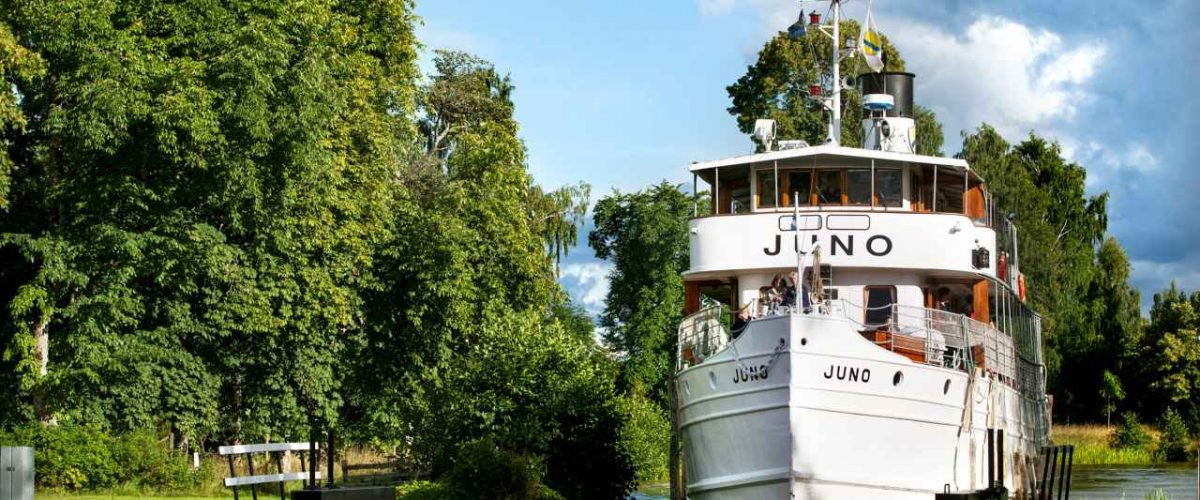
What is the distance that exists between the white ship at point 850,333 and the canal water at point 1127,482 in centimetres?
842

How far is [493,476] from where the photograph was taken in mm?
30406

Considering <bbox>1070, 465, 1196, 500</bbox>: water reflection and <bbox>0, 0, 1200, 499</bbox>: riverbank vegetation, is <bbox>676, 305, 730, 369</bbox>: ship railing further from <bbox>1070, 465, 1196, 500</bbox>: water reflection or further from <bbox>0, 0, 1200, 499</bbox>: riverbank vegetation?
<bbox>1070, 465, 1196, 500</bbox>: water reflection

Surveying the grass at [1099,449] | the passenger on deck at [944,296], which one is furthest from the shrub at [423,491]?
the grass at [1099,449]

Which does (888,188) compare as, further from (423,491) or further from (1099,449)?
(1099,449)

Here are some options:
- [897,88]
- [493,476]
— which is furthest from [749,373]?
Result: [897,88]

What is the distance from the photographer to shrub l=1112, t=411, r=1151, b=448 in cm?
6456

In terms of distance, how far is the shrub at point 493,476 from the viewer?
3031 cm

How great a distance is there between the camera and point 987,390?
88.2 ft

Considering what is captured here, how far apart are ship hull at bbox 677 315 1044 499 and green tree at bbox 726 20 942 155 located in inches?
1488

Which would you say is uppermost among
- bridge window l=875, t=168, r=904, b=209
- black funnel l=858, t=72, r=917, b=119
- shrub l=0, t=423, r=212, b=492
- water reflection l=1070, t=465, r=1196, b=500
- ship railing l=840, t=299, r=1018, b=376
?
black funnel l=858, t=72, r=917, b=119

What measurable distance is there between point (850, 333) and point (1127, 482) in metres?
27.8

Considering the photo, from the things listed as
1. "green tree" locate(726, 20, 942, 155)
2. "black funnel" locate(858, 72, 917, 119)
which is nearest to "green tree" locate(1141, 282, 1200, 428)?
"green tree" locate(726, 20, 942, 155)

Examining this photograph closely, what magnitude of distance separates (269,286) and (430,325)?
6175 mm

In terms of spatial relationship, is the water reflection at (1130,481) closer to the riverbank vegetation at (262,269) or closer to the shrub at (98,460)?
the riverbank vegetation at (262,269)
